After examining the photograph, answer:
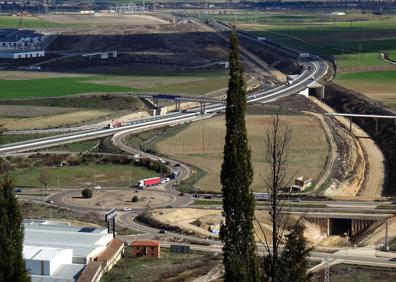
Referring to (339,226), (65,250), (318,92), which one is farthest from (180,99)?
(65,250)

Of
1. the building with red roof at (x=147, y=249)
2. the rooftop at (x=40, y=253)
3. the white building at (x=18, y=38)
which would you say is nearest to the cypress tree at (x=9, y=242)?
the rooftop at (x=40, y=253)

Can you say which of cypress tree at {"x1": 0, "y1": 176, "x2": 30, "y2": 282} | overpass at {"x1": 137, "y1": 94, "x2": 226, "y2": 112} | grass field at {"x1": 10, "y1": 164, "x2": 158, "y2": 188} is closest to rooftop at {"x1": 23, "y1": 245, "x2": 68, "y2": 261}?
cypress tree at {"x1": 0, "y1": 176, "x2": 30, "y2": 282}

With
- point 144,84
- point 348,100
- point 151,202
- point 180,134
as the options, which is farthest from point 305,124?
point 144,84

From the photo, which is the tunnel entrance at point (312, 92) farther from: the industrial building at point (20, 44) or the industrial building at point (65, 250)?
the industrial building at point (65, 250)

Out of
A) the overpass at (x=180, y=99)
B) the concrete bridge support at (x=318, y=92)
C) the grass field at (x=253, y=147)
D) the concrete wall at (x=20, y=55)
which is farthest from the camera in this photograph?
the concrete wall at (x=20, y=55)

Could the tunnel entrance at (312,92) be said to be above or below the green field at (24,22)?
below

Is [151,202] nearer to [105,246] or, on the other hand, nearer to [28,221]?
[28,221]
